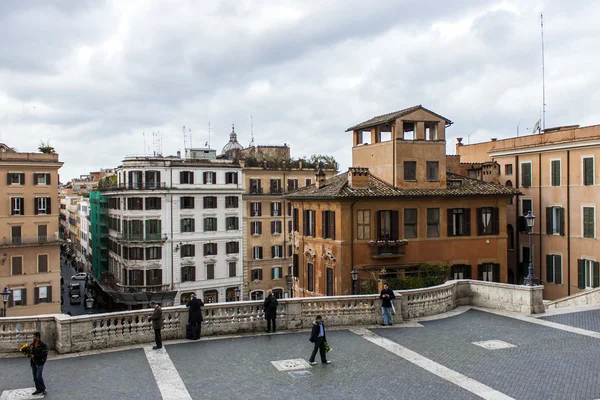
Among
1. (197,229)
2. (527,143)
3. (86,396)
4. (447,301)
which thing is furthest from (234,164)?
(86,396)

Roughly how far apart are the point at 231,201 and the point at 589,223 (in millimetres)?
37619

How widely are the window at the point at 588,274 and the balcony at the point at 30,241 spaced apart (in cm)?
Answer: 4182

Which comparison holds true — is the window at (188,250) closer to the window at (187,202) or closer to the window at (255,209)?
the window at (187,202)

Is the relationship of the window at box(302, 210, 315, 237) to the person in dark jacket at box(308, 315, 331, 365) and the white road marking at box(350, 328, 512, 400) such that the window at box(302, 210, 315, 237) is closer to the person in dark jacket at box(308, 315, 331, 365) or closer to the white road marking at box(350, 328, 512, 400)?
the white road marking at box(350, 328, 512, 400)

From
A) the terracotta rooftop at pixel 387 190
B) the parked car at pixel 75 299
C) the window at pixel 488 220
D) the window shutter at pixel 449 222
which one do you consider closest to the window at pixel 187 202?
the parked car at pixel 75 299

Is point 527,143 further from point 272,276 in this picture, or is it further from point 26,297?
point 26,297

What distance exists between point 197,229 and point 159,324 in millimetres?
43727

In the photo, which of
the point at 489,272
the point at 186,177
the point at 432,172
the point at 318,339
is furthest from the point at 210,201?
the point at 318,339

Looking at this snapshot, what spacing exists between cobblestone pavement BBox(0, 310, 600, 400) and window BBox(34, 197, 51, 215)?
1417 inches

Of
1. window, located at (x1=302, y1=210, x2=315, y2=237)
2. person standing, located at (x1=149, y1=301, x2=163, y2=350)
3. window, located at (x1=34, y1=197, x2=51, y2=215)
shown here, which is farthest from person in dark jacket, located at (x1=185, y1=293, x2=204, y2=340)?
window, located at (x1=34, y1=197, x2=51, y2=215)

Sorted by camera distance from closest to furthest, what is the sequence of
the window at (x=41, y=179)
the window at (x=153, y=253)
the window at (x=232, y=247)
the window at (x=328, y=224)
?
the window at (x=328, y=224) < the window at (x=41, y=179) < the window at (x=153, y=253) < the window at (x=232, y=247)

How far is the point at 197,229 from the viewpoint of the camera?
200 ft

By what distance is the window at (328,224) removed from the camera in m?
→ 32.8

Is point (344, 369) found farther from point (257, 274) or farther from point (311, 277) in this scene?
point (257, 274)
